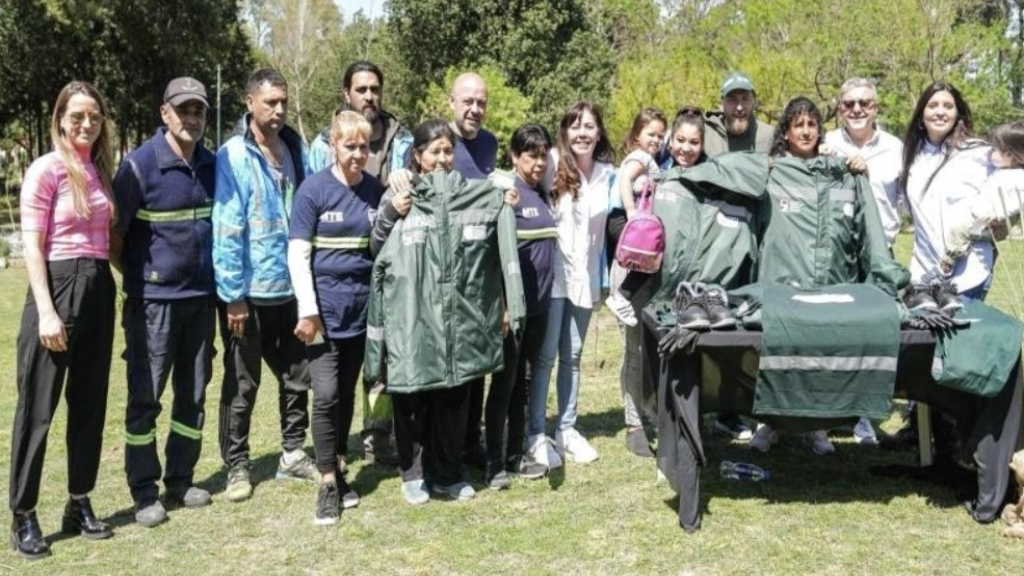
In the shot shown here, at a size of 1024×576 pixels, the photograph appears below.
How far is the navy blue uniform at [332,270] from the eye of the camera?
4438 millimetres

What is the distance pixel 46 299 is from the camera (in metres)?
3.89

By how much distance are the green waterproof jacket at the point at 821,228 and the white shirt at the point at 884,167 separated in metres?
0.46

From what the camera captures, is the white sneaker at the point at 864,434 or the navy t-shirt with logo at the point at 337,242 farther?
the white sneaker at the point at 864,434

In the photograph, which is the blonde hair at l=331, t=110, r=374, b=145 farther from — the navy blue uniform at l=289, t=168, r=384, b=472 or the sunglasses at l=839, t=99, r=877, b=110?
the sunglasses at l=839, t=99, r=877, b=110

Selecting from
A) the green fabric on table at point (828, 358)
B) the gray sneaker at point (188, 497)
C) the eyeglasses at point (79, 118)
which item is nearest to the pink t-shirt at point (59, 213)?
the eyeglasses at point (79, 118)

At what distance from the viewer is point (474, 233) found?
4.49m

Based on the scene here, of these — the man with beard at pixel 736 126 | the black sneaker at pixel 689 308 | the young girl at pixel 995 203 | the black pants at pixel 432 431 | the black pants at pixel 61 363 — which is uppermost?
the man with beard at pixel 736 126

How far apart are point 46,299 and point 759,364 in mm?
2970

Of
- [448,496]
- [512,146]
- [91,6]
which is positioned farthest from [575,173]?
[91,6]

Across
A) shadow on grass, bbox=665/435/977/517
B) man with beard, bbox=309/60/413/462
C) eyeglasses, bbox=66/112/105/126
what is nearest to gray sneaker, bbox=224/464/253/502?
man with beard, bbox=309/60/413/462

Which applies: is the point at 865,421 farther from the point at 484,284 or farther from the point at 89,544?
the point at 89,544

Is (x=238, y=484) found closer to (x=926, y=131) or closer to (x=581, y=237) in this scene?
(x=581, y=237)

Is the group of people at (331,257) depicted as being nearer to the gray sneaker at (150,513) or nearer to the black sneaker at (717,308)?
the gray sneaker at (150,513)

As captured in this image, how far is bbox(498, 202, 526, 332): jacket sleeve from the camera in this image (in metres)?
4.43
